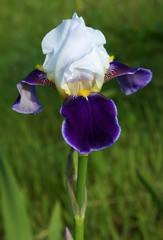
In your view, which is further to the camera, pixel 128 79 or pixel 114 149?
pixel 114 149

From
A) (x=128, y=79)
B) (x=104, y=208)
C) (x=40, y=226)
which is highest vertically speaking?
(x=128, y=79)

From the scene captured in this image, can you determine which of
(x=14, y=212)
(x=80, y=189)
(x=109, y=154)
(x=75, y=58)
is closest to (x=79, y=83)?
(x=75, y=58)

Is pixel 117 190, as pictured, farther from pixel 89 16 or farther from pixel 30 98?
pixel 89 16

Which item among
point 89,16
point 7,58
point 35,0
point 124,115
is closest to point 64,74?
point 124,115

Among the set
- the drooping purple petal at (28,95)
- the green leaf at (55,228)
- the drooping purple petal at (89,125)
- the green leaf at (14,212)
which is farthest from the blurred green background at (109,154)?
the drooping purple petal at (89,125)

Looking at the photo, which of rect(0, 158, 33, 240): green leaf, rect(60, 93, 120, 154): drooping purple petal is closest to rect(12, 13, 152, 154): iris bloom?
rect(60, 93, 120, 154): drooping purple petal

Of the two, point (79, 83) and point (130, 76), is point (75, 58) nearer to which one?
point (79, 83)
